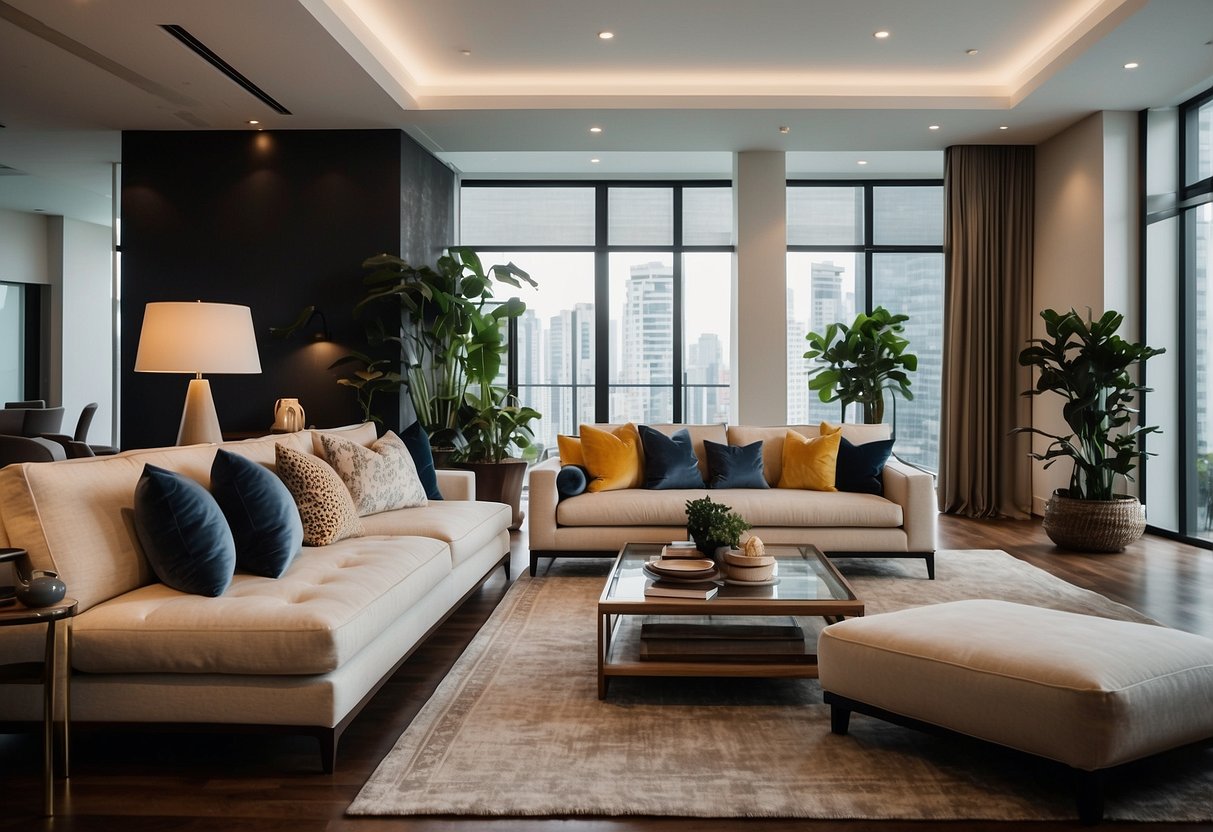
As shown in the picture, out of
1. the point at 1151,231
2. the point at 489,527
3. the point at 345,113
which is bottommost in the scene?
the point at 489,527

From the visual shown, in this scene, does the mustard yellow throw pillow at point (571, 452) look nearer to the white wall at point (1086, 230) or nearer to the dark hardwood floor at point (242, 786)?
the dark hardwood floor at point (242, 786)

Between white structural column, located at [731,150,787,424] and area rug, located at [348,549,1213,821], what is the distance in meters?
4.41

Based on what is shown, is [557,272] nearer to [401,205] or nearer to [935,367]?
[401,205]

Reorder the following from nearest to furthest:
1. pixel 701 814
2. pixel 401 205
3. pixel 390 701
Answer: pixel 701 814 < pixel 390 701 < pixel 401 205

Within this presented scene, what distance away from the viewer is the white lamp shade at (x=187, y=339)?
12.9ft

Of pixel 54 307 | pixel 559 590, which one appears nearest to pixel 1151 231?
pixel 559 590

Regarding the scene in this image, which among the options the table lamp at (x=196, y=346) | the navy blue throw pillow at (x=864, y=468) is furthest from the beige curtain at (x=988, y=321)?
the table lamp at (x=196, y=346)

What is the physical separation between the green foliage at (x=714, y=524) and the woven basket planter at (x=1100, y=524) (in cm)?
313

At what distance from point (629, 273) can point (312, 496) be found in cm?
553

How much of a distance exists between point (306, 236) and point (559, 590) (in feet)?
11.8

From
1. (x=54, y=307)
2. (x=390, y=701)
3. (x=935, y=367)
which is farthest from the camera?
(x=54, y=307)

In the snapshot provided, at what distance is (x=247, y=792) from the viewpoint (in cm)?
226

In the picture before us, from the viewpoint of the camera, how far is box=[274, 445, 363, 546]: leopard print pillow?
134 inches

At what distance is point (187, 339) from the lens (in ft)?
13.1
